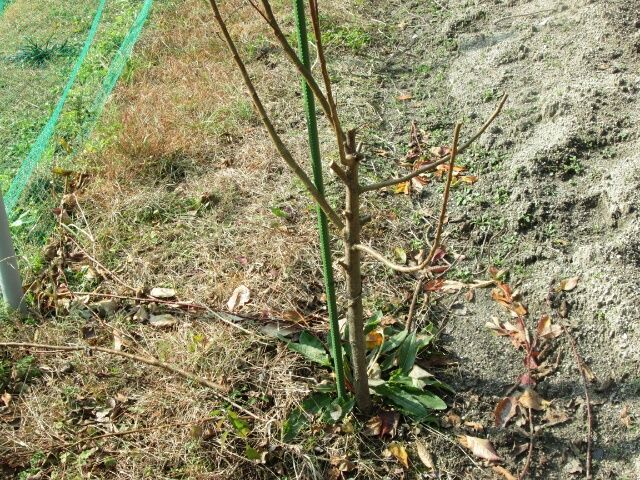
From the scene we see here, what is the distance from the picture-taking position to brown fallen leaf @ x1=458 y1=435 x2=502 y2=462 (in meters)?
2.40

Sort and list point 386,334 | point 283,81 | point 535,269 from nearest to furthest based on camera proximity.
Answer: point 386,334 < point 535,269 < point 283,81

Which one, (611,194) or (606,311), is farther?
(611,194)

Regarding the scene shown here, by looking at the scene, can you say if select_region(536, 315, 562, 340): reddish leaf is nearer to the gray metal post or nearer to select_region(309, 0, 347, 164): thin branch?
select_region(309, 0, 347, 164): thin branch

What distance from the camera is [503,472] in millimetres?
2363

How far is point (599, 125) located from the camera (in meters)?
3.39

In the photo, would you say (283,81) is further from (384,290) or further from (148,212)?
(384,290)

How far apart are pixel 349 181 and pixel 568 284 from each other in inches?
52.8

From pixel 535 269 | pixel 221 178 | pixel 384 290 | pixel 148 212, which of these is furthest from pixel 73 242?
pixel 535 269

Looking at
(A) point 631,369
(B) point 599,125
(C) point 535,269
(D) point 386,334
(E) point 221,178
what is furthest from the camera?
(E) point 221,178

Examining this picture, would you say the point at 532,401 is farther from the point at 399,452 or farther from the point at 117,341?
the point at 117,341

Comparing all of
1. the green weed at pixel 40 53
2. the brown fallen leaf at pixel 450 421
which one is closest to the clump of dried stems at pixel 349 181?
the brown fallen leaf at pixel 450 421

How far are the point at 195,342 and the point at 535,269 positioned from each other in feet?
4.82

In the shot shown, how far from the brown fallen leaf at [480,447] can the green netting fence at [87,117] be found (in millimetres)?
2590

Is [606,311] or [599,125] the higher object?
[599,125]
